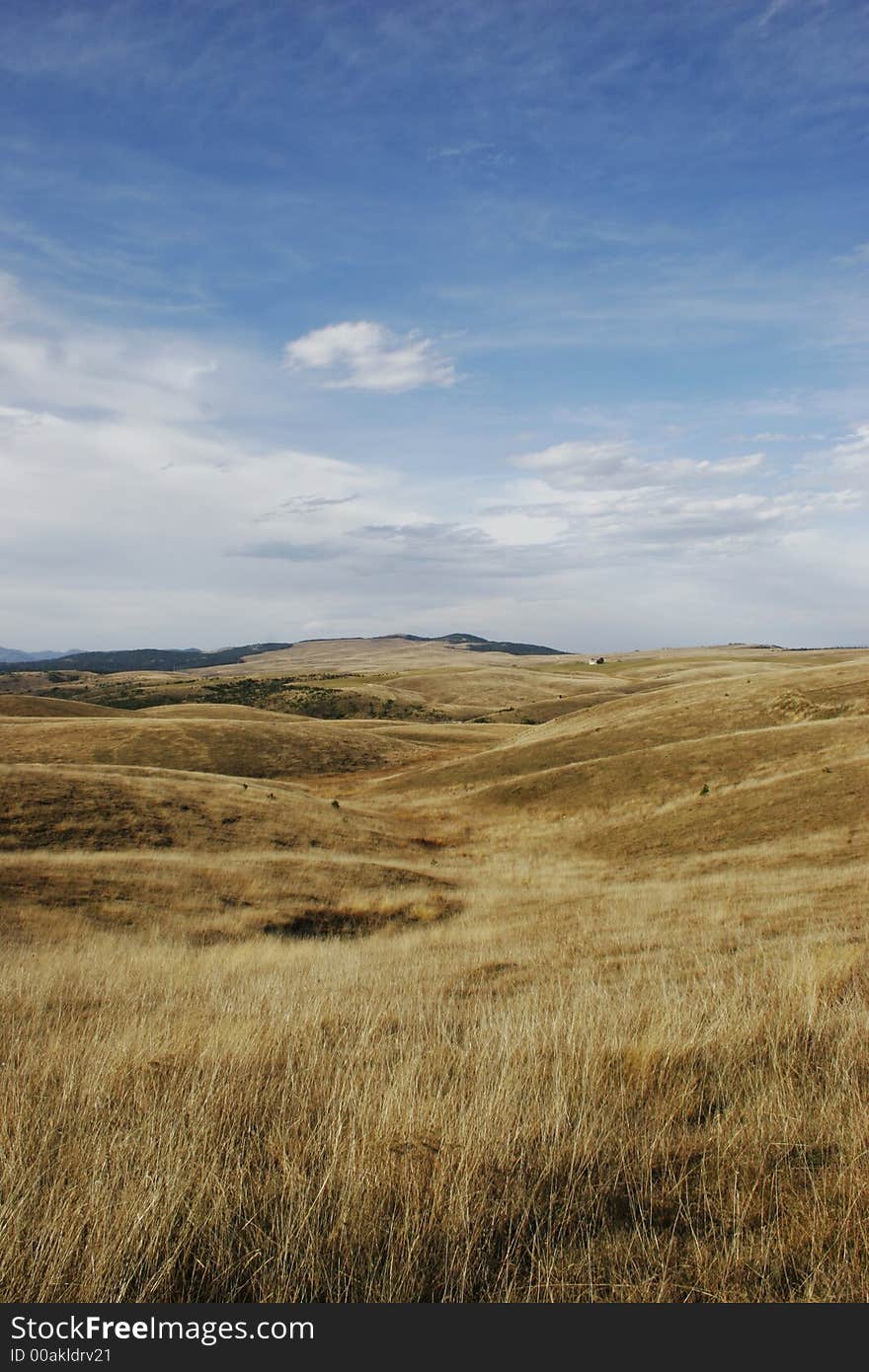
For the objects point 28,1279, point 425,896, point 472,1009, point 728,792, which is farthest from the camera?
point 728,792

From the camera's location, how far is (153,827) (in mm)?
31562

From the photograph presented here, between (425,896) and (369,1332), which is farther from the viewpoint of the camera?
(425,896)

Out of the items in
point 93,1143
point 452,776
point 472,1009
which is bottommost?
point 452,776

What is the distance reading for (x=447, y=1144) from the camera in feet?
15.1

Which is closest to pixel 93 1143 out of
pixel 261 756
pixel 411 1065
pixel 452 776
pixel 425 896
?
pixel 411 1065

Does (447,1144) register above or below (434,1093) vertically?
above

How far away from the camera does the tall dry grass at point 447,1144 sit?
12.0 ft

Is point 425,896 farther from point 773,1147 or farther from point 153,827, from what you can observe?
point 773,1147

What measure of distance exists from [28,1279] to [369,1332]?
1708 millimetres

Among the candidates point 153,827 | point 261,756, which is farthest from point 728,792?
point 261,756

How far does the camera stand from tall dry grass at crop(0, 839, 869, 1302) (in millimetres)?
3645

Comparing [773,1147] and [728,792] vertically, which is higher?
[773,1147]

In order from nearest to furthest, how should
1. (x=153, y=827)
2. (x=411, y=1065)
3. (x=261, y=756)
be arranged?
(x=411, y=1065) → (x=153, y=827) → (x=261, y=756)

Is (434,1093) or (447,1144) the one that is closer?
(447,1144)
